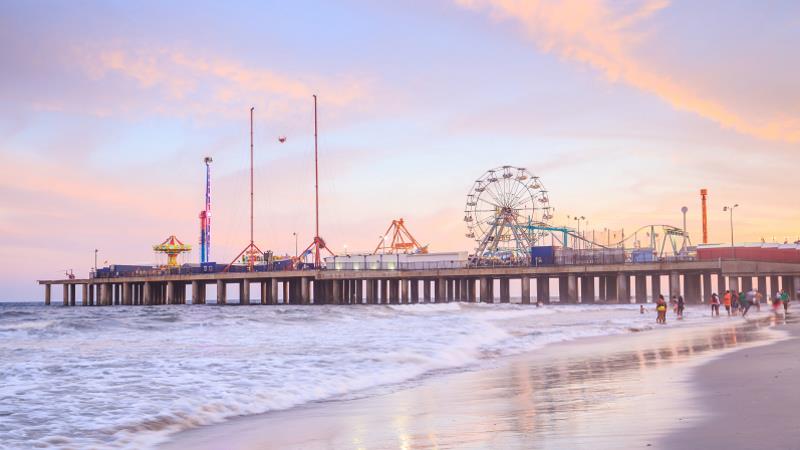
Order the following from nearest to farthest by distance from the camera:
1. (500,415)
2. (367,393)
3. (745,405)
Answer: (745,405), (500,415), (367,393)

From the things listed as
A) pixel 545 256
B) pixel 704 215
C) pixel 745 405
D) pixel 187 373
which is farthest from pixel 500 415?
pixel 704 215

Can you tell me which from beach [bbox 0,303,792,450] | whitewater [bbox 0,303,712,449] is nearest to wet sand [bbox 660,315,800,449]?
beach [bbox 0,303,792,450]

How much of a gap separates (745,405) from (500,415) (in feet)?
8.40

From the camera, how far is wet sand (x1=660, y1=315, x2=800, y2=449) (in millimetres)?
6305

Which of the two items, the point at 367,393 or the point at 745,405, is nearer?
the point at 745,405

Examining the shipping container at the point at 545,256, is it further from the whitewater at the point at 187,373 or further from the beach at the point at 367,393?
the beach at the point at 367,393

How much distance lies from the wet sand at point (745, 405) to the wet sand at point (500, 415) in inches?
6.7

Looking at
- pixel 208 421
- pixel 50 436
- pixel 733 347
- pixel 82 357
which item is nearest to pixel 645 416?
pixel 208 421

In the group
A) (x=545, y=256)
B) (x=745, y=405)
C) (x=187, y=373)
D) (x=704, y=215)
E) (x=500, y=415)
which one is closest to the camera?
(x=745, y=405)

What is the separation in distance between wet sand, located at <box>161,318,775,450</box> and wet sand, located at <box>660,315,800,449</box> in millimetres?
169

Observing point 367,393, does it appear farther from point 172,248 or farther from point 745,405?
point 172,248

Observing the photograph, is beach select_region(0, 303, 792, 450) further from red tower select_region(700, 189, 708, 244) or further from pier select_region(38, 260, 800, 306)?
red tower select_region(700, 189, 708, 244)

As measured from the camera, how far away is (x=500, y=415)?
8906mm

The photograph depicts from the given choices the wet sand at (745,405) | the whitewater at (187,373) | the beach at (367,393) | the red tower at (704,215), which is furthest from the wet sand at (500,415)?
the red tower at (704,215)
